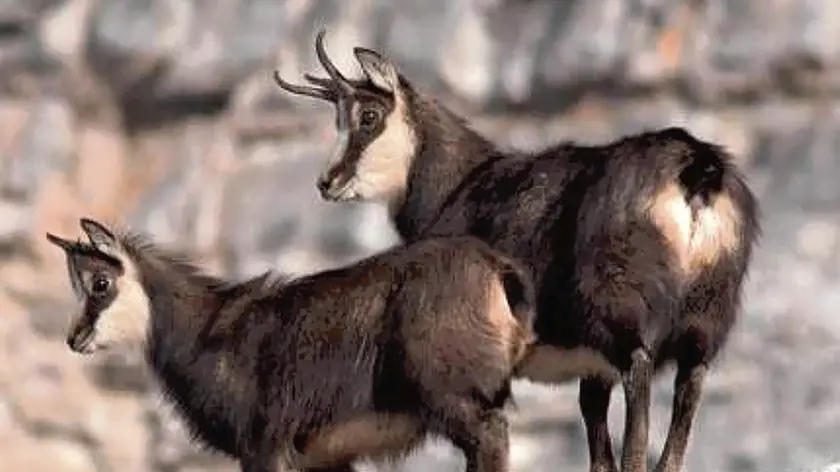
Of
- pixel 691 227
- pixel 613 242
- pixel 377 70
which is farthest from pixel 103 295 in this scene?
pixel 691 227

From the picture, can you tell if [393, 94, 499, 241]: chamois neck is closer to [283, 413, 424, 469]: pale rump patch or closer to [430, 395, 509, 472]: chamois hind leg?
[283, 413, 424, 469]: pale rump patch

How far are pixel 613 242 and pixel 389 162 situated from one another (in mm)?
891

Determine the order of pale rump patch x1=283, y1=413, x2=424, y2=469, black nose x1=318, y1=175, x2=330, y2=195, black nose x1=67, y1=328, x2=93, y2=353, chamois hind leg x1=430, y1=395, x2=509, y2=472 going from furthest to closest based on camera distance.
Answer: black nose x1=318, y1=175, x2=330, y2=195, black nose x1=67, y1=328, x2=93, y2=353, pale rump patch x1=283, y1=413, x2=424, y2=469, chamois hind leg x1=430, y1=395, x2=509, y2=472

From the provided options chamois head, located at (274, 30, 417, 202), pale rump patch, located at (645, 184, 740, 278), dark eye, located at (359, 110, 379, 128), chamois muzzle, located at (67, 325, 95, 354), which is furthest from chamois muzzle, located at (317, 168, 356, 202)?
pale rump patch, located at (645, 184, 740, 278)

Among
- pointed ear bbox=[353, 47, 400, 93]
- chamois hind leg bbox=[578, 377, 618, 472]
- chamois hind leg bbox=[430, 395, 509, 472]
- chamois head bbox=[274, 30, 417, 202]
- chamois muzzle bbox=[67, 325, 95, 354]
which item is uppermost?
pointed ear bbox=[353, 47, 400, 93]

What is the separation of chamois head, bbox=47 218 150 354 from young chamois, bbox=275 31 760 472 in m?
0.63

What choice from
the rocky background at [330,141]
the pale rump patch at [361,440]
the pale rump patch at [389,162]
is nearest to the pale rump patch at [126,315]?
the pale rump patch at [361,440]

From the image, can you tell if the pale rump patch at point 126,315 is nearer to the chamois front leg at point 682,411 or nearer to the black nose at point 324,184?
the black nose at point 324,184

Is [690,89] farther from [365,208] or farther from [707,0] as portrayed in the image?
[365,208]

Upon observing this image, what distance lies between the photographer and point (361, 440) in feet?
17.6

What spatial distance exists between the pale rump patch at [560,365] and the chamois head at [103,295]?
100 cm

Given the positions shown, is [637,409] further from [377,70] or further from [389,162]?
[377,70]

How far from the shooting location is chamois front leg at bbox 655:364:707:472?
18.4ft

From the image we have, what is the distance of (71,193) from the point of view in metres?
10.9
